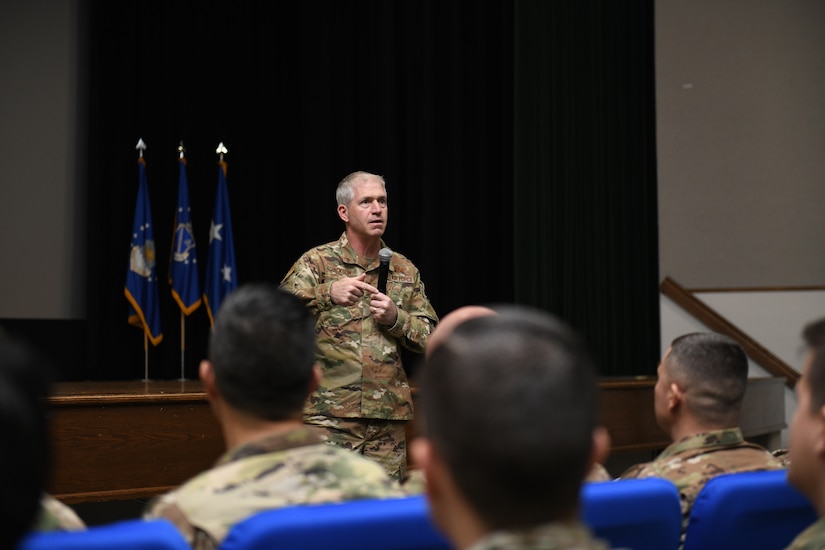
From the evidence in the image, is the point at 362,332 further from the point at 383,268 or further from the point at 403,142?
the point at 403,142

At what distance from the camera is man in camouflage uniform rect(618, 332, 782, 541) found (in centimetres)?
206

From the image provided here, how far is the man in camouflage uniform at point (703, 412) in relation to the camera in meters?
2.06

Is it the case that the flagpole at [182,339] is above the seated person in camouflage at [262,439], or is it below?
below

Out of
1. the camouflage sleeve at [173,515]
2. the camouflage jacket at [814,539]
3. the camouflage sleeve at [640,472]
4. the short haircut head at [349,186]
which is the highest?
the short haircut head at [349,186]

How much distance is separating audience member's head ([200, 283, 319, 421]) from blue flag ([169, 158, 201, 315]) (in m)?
5.03

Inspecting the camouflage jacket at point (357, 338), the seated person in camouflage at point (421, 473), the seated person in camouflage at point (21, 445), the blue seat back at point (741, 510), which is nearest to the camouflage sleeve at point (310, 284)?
the camouflage jacket at point (357, 338)

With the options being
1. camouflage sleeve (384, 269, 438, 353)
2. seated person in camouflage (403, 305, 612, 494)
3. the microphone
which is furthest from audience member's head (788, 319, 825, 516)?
camouflage sleeve (384, 269, 438, 353)

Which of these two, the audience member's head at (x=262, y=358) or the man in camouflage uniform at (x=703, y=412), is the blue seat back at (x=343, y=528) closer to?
the audience member's head at (x=262, y=358)

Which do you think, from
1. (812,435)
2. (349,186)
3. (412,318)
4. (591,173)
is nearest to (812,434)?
(812,435)

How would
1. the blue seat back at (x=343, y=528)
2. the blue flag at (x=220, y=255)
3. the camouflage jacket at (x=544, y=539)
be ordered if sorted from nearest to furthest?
the camouflage jacket at (x=544, y=539) < the blue seat back at (x=343, y=528) < the blue flag at (x=220, y=255)

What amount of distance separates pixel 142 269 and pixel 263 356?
5.11 meters

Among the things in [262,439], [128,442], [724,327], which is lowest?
[724,327]

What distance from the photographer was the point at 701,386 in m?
2.18

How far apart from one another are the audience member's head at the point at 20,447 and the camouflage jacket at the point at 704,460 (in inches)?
55.0
